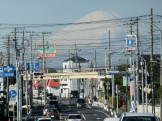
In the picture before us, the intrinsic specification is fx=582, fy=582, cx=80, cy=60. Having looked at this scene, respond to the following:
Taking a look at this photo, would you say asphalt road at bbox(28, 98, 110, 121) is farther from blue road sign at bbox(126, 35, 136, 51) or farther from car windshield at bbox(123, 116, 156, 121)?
car windshield at bbox(123, 116, 156, 121)

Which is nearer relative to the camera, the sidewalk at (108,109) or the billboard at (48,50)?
the sidewalk at (108,109)

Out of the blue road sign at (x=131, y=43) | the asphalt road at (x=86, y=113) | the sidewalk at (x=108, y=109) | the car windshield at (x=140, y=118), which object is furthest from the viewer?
the sidewalk at (x=108, y=109)

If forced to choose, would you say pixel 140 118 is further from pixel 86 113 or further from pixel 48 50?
pixel 48 50

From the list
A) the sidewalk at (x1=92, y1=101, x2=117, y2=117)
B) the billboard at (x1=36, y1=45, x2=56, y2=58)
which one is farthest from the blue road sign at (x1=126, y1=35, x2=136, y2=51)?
the billboard at (x1=36, y1=45, x2=56, y2=58)

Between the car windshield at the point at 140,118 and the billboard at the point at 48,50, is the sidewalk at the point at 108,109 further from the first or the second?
the car windshield at the point at 140,118

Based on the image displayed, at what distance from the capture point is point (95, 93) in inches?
6073

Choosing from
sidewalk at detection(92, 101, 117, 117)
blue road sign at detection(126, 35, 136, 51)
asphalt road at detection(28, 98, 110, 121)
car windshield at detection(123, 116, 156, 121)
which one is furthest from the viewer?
sidewalk at detection(92, 101, 117, 117)

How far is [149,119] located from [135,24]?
147 ft

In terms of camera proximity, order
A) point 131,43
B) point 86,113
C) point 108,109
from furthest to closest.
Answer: point 108,109 < point 86,113 < point 131,43

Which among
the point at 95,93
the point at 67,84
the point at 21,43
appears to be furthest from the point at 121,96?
the point at 67,84

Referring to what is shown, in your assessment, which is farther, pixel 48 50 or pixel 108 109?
pixel 48 50

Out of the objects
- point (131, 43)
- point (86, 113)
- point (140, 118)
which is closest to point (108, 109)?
point (86, 113)

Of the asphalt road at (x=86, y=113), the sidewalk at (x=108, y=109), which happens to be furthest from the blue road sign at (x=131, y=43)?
the asphalt road at (x=86, y=113)

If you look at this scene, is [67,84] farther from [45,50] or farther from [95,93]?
[45,50]
